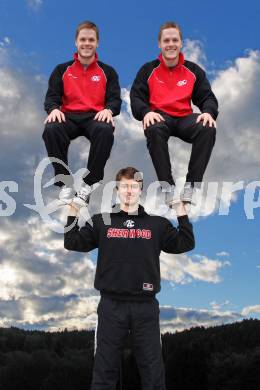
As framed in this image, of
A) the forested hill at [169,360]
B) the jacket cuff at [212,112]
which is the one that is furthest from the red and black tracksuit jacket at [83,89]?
the forested hill at [169,360]

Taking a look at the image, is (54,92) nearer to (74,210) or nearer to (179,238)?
(74,210)

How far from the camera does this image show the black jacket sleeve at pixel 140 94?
894 centimetres

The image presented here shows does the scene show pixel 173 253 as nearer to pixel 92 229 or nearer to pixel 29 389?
pixel 92 229

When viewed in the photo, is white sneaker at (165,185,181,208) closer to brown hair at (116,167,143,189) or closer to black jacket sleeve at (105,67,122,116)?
brown hair at (116,167,143,189)

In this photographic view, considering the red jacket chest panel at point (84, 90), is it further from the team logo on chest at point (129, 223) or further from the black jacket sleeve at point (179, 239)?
the black jacket sleeve at point (179, 239)

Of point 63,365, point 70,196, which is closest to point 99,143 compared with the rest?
point 70,196

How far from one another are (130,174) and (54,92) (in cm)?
235

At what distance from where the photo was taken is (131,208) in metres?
8.03

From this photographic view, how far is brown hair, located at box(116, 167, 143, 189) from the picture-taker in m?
7.87

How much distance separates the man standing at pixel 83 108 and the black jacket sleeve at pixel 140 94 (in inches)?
11.5

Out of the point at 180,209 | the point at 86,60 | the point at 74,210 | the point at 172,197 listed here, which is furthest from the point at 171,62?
the point at 74,210

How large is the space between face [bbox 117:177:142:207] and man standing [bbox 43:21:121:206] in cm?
88

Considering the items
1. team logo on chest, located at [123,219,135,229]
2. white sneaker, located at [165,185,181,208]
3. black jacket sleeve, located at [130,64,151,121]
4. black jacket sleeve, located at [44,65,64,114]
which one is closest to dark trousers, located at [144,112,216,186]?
white sneaker, located at [165,185,181,208]

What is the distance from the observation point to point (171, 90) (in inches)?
359
